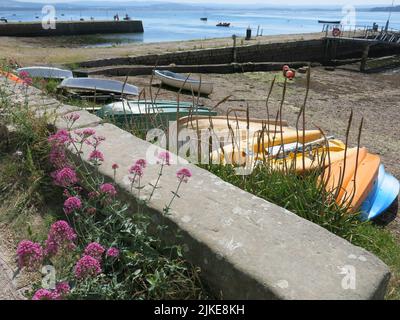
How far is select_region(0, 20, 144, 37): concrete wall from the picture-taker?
37406mm

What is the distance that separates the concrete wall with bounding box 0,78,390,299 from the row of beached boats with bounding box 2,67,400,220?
1.28m

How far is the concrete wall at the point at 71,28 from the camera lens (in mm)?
37406

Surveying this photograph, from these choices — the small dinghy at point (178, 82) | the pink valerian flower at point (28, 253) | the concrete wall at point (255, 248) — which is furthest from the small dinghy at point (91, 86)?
the pink valerian flower at point (28, 253)

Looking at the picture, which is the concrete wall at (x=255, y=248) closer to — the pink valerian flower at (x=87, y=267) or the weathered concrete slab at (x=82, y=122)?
the pink valerian flower at (x=87, y=267)

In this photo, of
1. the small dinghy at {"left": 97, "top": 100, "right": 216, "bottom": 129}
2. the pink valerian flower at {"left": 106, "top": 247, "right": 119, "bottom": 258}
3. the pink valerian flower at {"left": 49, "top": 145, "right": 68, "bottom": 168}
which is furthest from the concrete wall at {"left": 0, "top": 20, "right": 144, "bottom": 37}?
the pink valerian flower at {"left": 106, "top": 247, "right": 119, "bottom": 258}

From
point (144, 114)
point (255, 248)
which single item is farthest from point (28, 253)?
point (144, 114)

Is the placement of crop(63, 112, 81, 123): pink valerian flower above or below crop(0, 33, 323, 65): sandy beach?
above

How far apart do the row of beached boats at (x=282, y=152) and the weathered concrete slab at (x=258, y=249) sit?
51.3 inches

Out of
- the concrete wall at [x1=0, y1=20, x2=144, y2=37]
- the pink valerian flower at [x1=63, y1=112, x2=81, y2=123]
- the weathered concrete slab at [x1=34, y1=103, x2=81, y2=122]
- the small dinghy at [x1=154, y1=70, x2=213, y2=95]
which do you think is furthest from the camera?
the concrete wall at [x1=0, y1=20, x2=144, y2=37]

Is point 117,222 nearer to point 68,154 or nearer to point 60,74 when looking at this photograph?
point 68,154

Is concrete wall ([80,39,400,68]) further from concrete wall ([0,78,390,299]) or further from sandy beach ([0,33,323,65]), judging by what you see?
concrete wall ([0,78,390,299])

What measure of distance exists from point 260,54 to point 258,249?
1018 inches

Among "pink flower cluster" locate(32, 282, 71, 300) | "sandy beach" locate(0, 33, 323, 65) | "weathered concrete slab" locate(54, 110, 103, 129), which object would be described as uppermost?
"weathered concrete slab" locate(54, 110, 103, 129)

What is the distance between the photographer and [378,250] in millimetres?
3537
